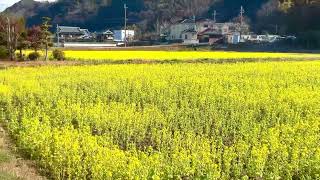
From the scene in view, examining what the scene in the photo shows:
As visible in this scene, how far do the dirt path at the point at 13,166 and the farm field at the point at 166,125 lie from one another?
8.2 inches

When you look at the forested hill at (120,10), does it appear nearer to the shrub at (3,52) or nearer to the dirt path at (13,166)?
the shrub at (3,52)

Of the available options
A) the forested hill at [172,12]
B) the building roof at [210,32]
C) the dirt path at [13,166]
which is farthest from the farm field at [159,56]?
the building roof at [210,32]

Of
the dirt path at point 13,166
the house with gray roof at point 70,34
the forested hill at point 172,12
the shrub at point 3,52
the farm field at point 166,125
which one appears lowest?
the dirt path at point 13,166

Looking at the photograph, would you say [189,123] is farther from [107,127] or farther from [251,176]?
[251,176]

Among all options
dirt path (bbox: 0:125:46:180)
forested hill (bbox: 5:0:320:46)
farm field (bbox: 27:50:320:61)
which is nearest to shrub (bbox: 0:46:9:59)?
farm field (bbox: 27:50:320:61)

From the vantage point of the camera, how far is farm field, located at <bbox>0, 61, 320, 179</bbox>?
23.5ft

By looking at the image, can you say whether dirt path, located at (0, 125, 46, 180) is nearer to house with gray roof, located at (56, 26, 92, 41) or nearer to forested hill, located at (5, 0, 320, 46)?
forested hill, located at (5, 0, 320, 46)

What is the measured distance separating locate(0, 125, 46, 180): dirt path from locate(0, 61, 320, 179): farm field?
21cm

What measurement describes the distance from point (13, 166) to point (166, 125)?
→ 370 centimetres

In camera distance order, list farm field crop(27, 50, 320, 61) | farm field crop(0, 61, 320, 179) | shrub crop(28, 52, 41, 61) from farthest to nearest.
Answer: farm field crop(27, 50, 320, 61) < shrub crop(28, 52, 41, 61) < farm field crop(0, 61, 320, 179)

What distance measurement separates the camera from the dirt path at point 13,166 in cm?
739

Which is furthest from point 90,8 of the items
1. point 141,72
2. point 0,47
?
point 141,72

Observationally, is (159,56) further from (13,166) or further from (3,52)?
(13,166)

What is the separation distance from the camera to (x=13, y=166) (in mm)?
8055
